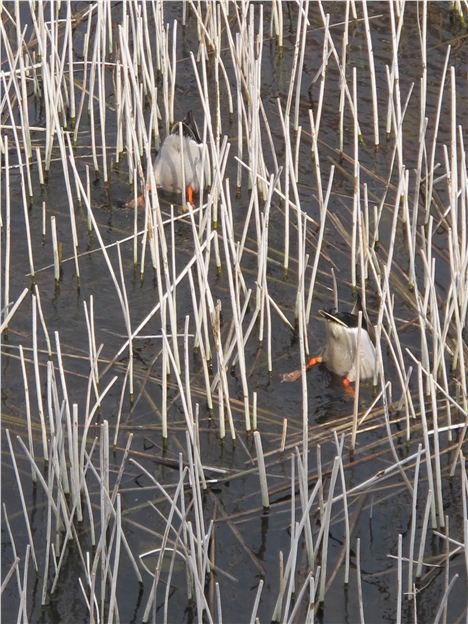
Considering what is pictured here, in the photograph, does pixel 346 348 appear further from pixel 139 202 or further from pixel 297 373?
pixel 139 202

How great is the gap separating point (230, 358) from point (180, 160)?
1982mm

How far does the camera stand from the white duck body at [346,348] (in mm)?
6910

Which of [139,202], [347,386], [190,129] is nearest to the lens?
[347,386]

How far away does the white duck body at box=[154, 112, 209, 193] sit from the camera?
870 cm

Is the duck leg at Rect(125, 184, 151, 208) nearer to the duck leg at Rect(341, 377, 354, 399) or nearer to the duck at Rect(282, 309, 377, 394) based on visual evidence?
the duck at Rect(282, 309, 377, 394)

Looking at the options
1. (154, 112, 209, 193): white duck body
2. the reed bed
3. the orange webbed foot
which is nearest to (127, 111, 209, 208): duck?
(154, 112, 209, 193): white duck body

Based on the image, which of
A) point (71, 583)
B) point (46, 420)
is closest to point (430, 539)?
point (71, 583)

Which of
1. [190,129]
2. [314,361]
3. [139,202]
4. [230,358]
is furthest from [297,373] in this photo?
[190,129]

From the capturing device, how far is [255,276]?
795 centimetres

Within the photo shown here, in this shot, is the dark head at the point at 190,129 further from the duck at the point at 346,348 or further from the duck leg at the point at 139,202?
the duck at the point at 346,348

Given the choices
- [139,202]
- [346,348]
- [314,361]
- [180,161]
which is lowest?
[314,361]

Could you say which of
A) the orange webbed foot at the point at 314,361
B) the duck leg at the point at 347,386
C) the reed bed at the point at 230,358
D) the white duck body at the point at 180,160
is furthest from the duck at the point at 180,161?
the duck leg at the point at 347,386

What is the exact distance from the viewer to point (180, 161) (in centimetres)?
863

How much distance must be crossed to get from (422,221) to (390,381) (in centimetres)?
184
